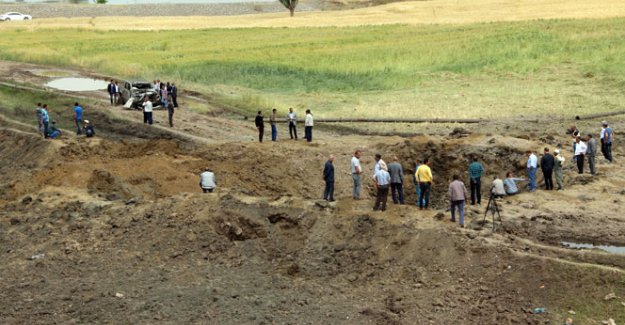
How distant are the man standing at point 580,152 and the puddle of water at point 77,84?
31.2m

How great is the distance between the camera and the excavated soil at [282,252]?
19.8 m

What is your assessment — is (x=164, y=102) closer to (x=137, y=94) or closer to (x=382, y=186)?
(x=137, y=94)

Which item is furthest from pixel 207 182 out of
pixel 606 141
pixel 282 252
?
pixel 606 141

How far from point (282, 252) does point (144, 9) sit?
119 metres

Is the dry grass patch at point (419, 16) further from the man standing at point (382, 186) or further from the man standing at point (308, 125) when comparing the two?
the man standing at point (382, 186)

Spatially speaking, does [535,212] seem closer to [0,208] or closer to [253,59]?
[0,208]

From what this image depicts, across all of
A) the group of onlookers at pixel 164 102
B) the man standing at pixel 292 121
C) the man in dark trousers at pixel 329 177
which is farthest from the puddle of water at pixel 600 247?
the group of onlookers at pixel 164 102

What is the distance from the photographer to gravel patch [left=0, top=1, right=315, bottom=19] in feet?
433

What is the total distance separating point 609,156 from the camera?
103ft

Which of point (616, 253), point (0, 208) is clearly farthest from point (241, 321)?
point (0, 208)

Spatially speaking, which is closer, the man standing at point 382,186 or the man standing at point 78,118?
the man standing at point 382,186

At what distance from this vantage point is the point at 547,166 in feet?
90.0

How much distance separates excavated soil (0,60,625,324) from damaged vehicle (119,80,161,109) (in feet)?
41.5

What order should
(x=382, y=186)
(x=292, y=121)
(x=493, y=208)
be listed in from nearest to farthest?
(x=382, y=186)
(x=493, y=208)
(x=292, y=121)
